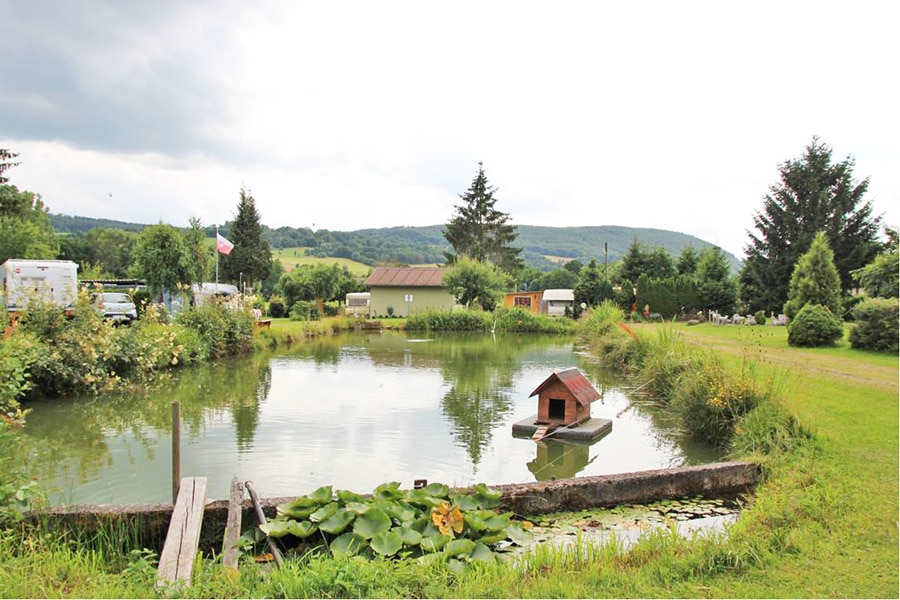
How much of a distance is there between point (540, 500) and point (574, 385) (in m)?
4.05

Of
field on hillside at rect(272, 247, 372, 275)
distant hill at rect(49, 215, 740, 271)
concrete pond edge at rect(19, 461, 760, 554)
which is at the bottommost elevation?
concrete pond edge at rect(19, 461, 760, 554)

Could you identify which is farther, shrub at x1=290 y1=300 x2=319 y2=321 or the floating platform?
shrub at x1=290 y1=300 x2=319 y2=321

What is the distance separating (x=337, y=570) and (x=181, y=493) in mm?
2043

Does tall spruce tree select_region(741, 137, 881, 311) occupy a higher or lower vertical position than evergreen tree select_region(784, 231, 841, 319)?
higher

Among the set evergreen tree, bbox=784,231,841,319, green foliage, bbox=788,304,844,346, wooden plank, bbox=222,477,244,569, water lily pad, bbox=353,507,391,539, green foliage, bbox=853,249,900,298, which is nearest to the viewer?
wooden plank, bbox=222,477,244,569

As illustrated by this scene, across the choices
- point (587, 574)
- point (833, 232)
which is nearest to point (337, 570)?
point (587, 574)

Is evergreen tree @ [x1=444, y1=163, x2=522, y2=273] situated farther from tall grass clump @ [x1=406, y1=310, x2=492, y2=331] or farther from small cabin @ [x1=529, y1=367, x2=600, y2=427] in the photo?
small cabin @ [x1=529, y1=367, x2=600, y2=427]

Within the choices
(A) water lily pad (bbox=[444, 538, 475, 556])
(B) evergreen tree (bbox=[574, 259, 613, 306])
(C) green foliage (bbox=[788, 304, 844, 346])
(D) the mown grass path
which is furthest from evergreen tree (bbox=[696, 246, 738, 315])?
(A) water lily pad (bbox=[444, 538, 475, 556])

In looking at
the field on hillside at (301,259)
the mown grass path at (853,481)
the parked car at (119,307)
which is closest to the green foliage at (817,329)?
the mown grass path at (853,481)

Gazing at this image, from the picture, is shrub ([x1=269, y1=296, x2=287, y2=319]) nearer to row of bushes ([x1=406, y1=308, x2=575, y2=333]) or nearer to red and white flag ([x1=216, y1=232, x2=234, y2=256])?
row of bushes ([x1=406, y1=308, x2=575, y2=333])

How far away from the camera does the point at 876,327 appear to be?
14.6 metres

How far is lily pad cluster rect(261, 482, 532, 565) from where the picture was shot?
4254mm

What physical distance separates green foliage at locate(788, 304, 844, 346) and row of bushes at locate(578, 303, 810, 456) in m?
6.00

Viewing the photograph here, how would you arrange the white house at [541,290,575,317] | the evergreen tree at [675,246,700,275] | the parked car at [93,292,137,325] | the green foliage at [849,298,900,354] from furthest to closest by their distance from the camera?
the white house at [541,290,575,317] < the evergreen tree at [675,246,700,275] < the parked car at [93,292,137,325] < the green foliage at [849,298,900,354]
